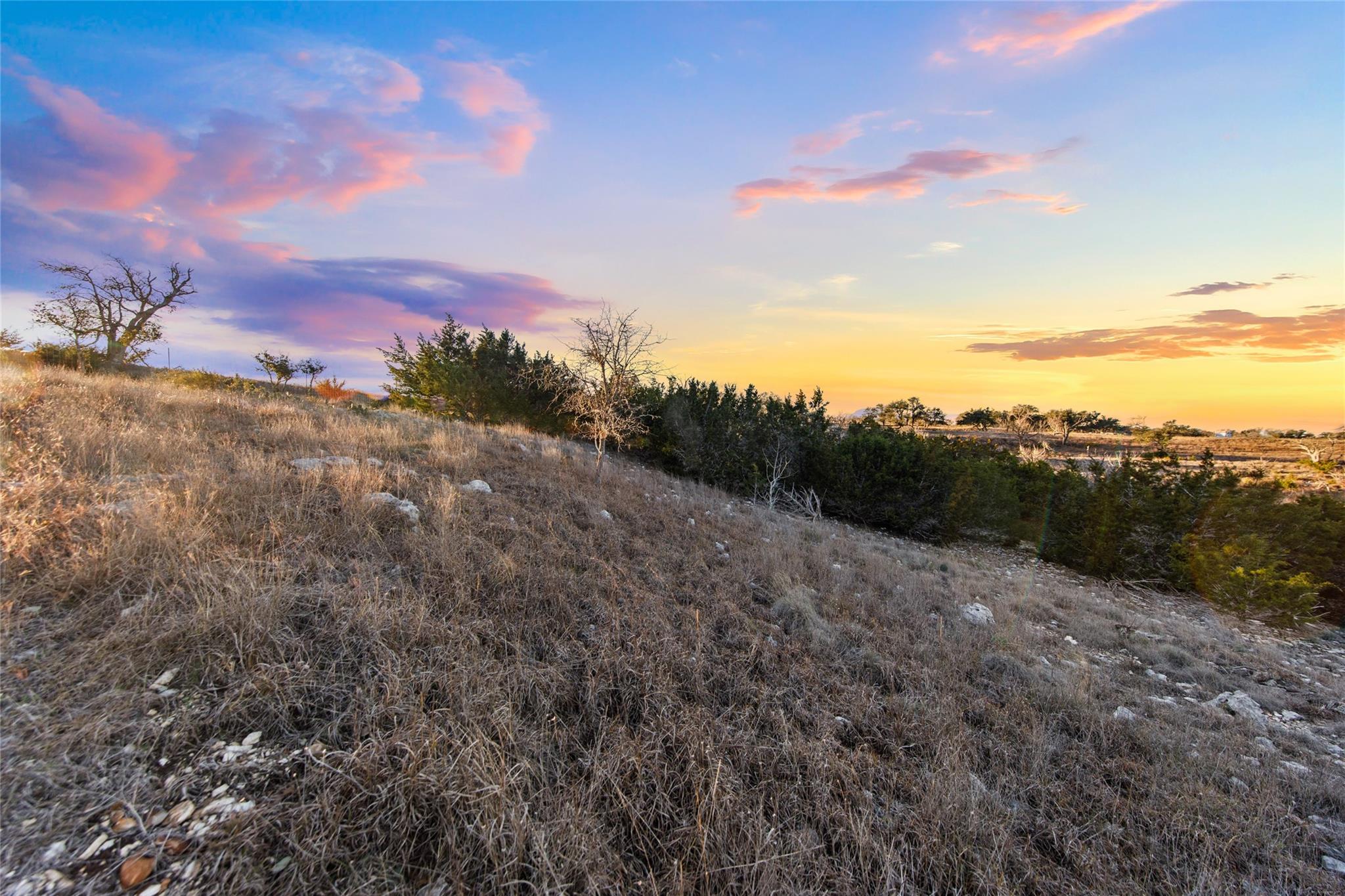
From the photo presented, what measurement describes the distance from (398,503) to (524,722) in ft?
10.5

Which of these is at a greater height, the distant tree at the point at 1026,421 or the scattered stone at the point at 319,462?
the distant tree at the point at 1026,421

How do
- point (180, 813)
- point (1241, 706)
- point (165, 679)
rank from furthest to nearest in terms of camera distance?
point (1241, 706) → point (165, 679) → point (180, 813)

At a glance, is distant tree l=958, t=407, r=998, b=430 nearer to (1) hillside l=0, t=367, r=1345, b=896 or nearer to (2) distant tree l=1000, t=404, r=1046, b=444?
(2) distant tree l=1000, t=404, r=1046, b=444

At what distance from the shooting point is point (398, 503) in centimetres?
476

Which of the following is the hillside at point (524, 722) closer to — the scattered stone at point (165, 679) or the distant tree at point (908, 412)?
the scattered stone at point (165, 679)

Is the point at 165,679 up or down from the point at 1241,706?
up

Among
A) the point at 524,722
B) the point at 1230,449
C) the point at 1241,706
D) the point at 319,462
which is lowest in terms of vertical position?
the point at 1241,706

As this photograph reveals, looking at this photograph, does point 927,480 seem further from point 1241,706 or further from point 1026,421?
point 1026,421

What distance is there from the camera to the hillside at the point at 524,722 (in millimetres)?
1782

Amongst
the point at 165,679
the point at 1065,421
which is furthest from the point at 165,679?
the point at 1065,421

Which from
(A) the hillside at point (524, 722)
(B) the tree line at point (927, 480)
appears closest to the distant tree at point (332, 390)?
(B) the tree line at point (927, 480)

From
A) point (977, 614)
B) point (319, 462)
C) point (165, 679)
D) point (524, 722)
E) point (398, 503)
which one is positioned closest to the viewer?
point (165, 679)

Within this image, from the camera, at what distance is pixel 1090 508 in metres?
12.9

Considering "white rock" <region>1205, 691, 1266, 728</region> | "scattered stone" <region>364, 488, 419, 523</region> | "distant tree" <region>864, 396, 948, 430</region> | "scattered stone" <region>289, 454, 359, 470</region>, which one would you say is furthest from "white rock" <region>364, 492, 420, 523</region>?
"distant tree" <region>864, 396, 948, 430</region>
